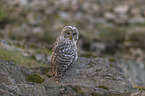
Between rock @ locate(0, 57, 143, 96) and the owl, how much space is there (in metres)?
0.20

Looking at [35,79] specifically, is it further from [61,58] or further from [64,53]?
[64,53]

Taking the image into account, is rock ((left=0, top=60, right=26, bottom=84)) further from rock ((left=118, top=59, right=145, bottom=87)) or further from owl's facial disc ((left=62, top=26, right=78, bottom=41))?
rock ((left=118, top=59, right=145, bottom=87))

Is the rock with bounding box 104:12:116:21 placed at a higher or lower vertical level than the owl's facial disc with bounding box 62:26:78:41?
higher

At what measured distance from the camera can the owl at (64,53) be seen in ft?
18.9

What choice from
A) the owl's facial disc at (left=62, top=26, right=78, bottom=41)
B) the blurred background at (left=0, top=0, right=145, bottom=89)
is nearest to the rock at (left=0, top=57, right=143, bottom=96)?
the owl's facial disc at (left=62, top=26, right=78, bottom=41)

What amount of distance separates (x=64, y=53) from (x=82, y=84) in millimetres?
1087

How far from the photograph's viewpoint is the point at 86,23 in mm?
19422

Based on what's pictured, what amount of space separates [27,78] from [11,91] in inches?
43.5

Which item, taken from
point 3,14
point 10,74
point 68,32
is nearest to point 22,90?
point 10,74

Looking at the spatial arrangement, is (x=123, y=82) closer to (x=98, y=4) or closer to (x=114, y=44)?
(x=114, y=44)

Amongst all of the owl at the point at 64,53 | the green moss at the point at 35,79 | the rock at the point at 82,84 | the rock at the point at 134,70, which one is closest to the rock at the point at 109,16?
the rock at the point at 134,70

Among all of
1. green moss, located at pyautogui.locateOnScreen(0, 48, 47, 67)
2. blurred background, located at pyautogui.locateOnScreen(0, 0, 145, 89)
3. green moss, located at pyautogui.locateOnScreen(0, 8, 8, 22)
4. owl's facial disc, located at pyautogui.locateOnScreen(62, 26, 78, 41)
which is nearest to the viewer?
owl's facial disc, located at pyautogui.locateOnScreen(62, 26, 78, 41)

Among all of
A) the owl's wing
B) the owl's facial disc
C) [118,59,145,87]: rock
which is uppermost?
the owl's facial disc

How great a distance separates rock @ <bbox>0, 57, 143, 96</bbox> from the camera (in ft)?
15.4
